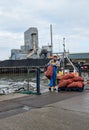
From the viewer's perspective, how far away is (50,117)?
696 cm

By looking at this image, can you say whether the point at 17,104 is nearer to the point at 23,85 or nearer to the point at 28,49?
the point at 23,85

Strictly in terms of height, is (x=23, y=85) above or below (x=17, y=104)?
below

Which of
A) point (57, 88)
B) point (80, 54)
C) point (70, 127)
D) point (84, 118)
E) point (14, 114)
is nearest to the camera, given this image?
point (70, 127)

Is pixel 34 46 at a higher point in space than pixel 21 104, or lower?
higher

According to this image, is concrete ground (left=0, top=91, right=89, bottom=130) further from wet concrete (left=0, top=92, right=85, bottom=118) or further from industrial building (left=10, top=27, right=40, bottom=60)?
industrial building (left=10, top=27, right=40, bottom=60)

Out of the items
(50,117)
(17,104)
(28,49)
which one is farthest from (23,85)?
(28,49)

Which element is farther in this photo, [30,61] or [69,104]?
[30,61]

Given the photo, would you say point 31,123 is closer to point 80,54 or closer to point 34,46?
point 34,46

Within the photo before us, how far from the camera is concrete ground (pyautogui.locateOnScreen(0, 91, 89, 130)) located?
615cm

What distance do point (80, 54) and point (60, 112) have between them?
78.7 metres

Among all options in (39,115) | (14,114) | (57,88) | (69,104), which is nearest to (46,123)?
(39,115)

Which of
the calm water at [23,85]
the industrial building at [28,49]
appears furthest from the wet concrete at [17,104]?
the industrial building at [28,49]

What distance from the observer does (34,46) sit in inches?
3142

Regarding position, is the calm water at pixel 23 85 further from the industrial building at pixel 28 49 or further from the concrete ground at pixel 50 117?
the industrial building at pixel 28 49
